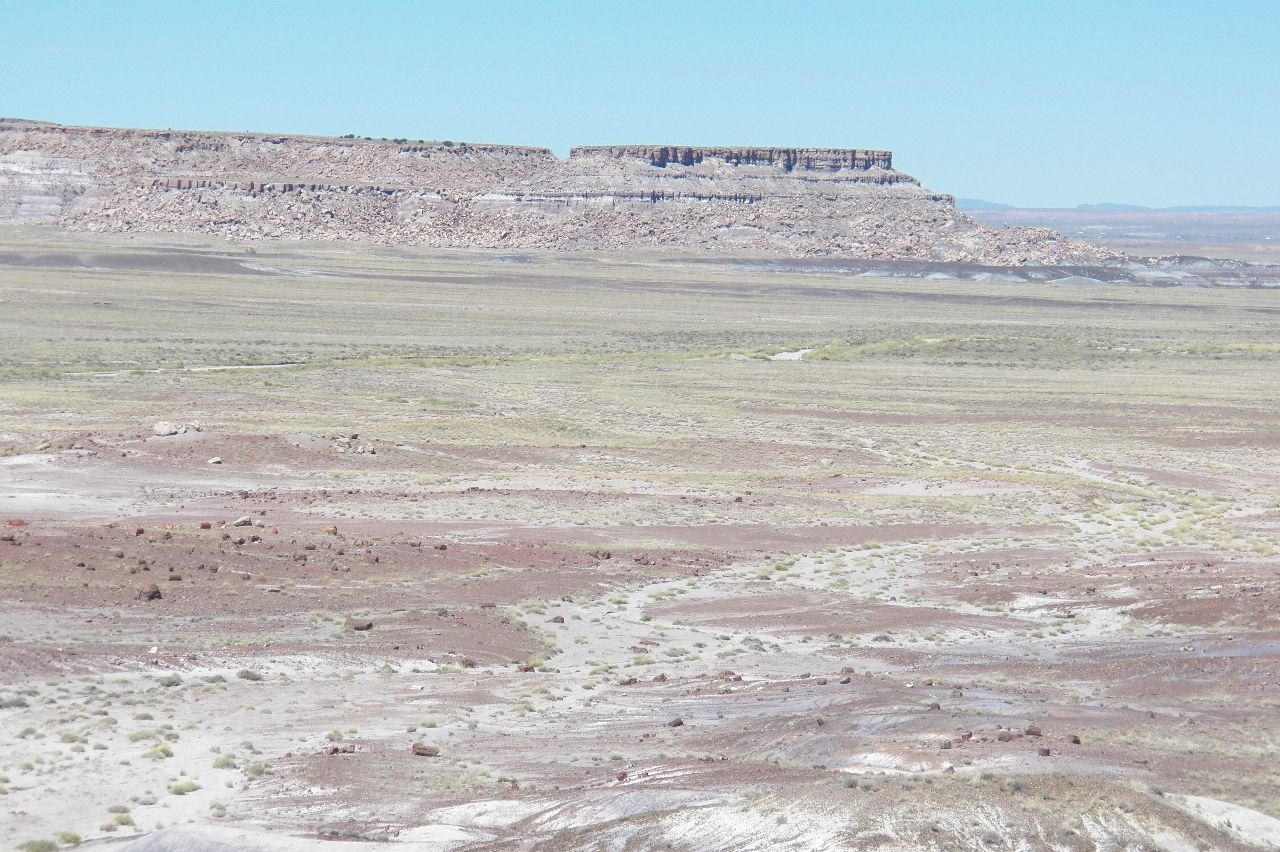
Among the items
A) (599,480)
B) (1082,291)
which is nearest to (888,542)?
(599,480)

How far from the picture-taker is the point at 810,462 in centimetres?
4328

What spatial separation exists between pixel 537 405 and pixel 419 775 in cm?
3984

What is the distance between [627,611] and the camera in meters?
24.2

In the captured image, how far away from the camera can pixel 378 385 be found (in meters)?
58.8

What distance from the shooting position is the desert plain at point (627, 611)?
13711 mm

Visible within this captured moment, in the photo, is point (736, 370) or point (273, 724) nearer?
point (273, 724)

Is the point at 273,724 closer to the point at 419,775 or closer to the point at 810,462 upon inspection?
the point at 419,775

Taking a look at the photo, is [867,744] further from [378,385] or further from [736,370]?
[736,370]

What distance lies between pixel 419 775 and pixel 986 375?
58710 millimetres

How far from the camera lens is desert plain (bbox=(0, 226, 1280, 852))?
13.7 meters

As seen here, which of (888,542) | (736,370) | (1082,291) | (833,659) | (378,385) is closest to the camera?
(833,659)

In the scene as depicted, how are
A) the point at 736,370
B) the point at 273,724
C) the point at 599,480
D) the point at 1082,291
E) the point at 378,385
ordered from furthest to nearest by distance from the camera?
the point at 1082,291 < the point at 736,370 < the point at 378,385 < the point at 599,480 < the point at 273,724

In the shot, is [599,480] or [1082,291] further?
[1082,291]

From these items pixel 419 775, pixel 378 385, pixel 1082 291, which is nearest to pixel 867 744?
pixel 419 775
